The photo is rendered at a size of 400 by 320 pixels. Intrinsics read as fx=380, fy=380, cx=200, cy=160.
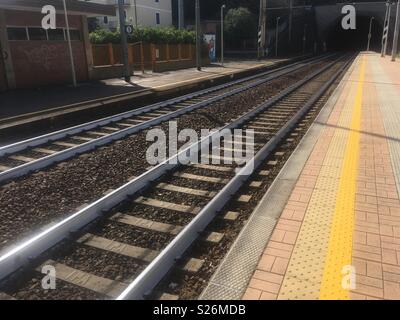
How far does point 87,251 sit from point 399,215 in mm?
3794

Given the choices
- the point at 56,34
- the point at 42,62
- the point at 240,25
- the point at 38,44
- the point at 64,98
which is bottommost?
the point at 64,98

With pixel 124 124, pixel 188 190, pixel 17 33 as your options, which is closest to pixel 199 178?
pixel 188 190

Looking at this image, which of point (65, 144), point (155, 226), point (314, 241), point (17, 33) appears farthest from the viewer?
point (17, 33)

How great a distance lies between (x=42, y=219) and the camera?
4918mm

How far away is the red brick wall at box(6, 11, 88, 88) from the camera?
1772 centimetres

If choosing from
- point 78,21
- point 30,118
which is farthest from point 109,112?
point 78,21

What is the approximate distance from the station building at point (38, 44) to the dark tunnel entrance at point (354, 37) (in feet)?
209

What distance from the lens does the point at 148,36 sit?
116ft

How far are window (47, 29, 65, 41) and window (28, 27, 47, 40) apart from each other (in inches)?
12.9

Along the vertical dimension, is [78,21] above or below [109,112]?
above

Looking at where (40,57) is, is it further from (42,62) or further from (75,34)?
(75,34)

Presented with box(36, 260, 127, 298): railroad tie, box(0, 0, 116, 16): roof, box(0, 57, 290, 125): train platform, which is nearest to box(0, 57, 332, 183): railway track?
box(0, 57, 290, 125): train platform

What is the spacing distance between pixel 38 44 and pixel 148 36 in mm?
17901

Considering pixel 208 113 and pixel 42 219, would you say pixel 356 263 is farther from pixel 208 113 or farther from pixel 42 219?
pixel 208 113
